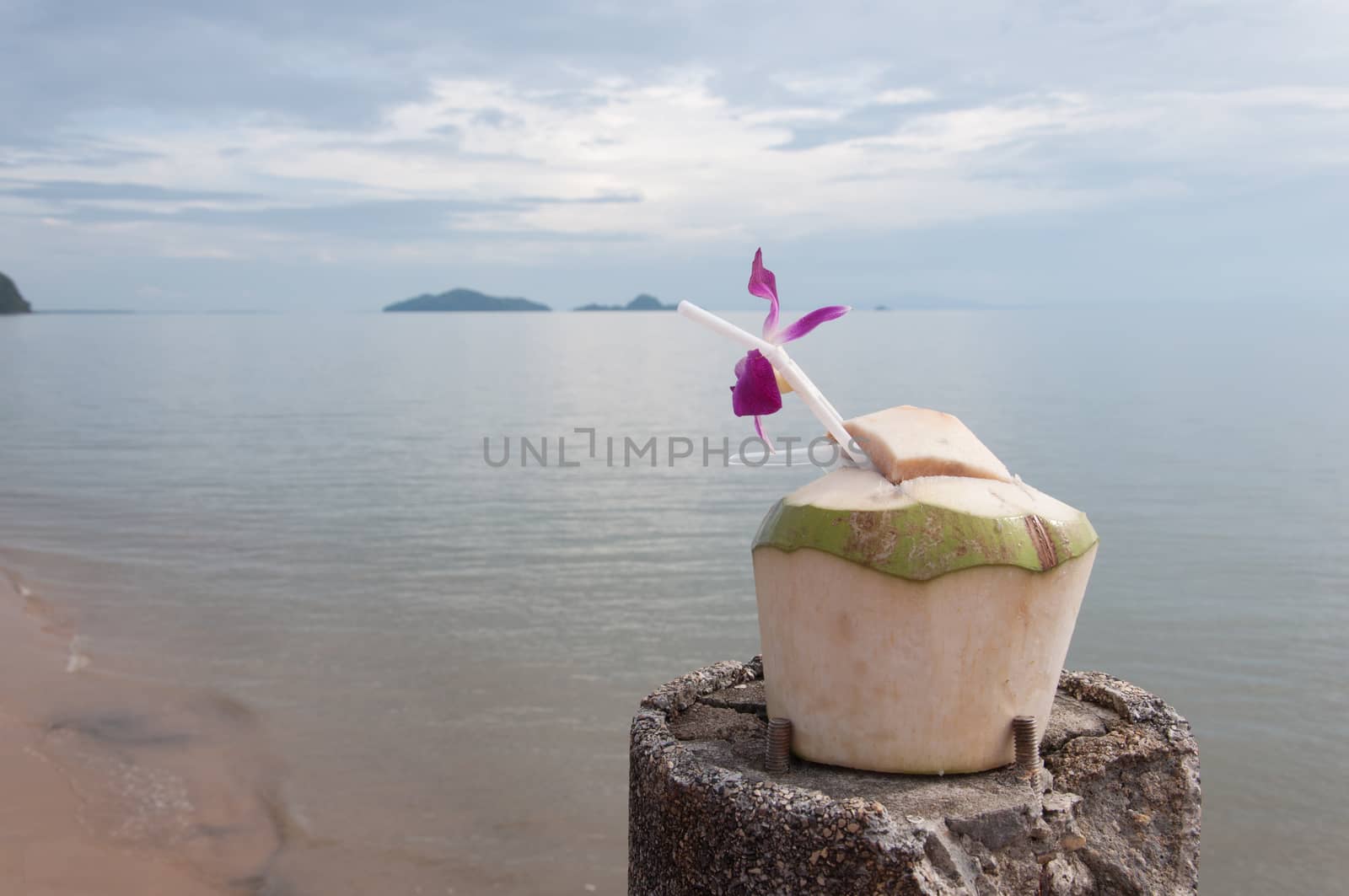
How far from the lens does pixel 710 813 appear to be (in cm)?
257

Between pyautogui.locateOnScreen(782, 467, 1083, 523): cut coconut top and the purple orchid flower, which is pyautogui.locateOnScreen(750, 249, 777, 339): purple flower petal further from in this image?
pyautogui.locateOnScreen(782, 467, 1083, 523): cut coconut top

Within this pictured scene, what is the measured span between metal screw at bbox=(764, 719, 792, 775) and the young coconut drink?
3 centimetres

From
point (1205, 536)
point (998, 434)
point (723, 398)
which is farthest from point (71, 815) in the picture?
point (723, 398)

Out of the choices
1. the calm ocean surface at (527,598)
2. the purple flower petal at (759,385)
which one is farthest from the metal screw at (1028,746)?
the calm ocean surface at (527,598)

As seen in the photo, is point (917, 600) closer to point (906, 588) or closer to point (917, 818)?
point (906, 588)

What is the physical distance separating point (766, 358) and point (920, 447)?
1.48 ft

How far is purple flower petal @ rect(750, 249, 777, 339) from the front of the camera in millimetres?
2746

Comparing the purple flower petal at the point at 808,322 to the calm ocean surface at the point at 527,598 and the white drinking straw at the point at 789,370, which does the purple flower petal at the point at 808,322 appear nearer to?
the white drinking straw at the point at 789,370

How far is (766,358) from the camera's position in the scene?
2.75 meters

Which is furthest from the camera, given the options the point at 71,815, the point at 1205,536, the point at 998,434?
the point at 998,434

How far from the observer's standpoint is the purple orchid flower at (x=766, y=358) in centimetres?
273

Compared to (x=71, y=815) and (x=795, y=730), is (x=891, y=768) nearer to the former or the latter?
(x=795, y=730)

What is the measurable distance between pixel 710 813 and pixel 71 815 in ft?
14.2

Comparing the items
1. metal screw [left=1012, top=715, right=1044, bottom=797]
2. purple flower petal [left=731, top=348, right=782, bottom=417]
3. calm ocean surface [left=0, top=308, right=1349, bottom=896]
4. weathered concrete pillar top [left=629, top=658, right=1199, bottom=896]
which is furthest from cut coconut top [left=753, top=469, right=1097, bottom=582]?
calm ocean surface [left=0, top=308, right=1349, bottom=896]
